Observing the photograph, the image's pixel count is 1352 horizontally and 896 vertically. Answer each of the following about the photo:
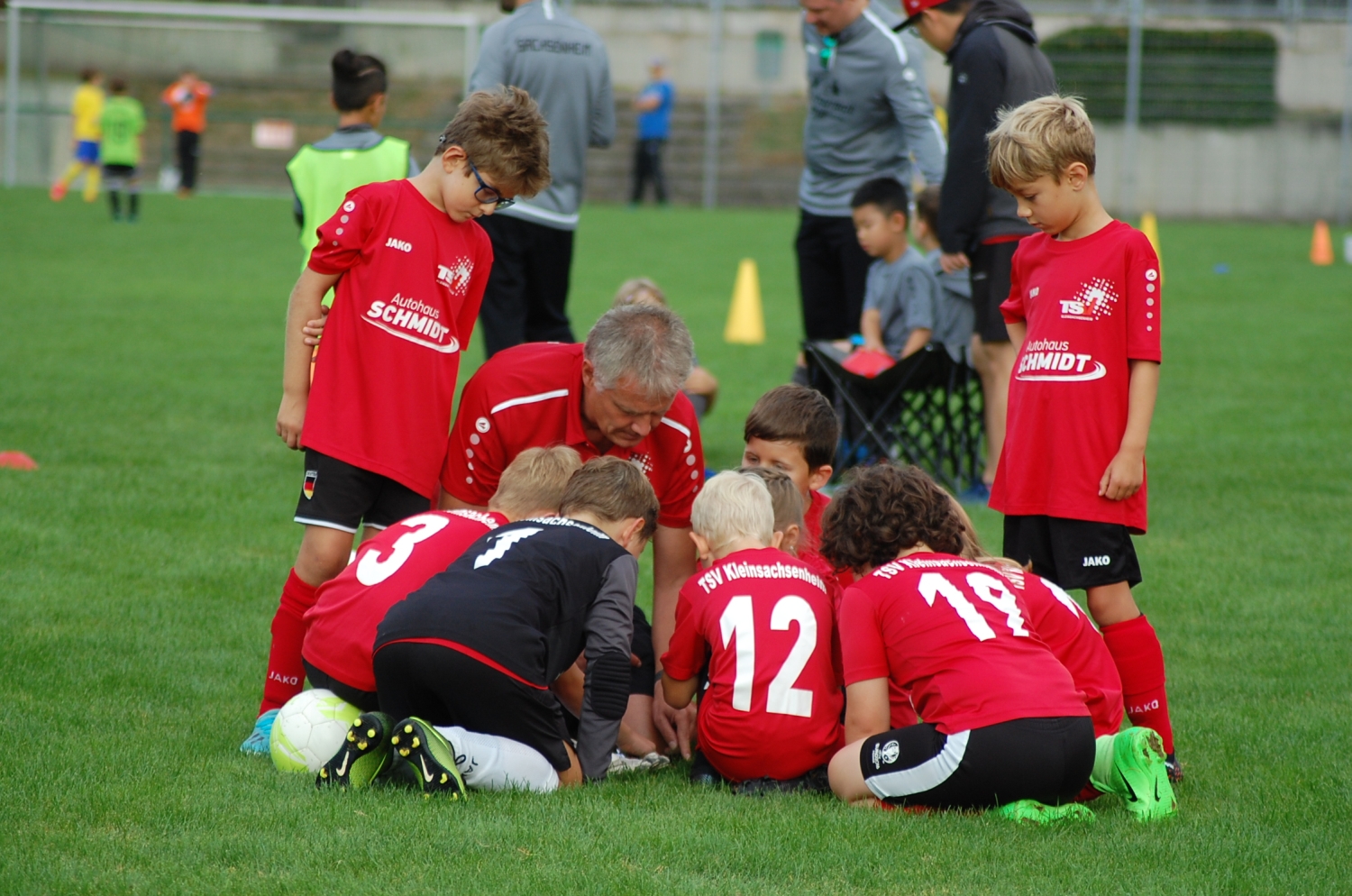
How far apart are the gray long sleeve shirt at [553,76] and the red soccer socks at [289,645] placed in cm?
288

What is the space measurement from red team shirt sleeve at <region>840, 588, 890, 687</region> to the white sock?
0.78 metres

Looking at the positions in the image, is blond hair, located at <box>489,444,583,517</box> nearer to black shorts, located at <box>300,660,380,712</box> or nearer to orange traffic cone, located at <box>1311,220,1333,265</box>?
black shorts, located at <box>300,660,380,712</box>

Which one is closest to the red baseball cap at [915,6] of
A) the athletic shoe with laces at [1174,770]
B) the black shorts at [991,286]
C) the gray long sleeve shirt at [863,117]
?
the gray long sleeve shirt at [863,117]

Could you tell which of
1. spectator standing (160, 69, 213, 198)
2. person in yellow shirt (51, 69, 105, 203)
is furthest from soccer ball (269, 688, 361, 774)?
spectator standing (160, 69, 213, 198)

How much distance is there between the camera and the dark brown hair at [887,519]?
11.7 ft

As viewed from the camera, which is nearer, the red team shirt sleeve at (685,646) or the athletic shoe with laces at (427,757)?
the athletic shoe with laces at (427,757)

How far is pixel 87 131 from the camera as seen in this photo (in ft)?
79.9

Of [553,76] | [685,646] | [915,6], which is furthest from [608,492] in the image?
[553,76]

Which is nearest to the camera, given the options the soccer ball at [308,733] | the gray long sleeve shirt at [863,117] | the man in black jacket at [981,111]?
the soccer ball at [308,733]

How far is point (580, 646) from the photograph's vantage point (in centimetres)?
356

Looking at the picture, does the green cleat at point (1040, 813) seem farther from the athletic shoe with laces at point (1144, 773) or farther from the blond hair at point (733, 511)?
the blond hair at point (733, 511)

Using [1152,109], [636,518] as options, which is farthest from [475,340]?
[1152,109]

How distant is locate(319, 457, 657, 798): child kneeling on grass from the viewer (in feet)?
10.8

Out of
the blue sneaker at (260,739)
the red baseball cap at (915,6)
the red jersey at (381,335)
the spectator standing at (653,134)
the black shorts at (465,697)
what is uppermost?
the spectator standing at (653,134)
